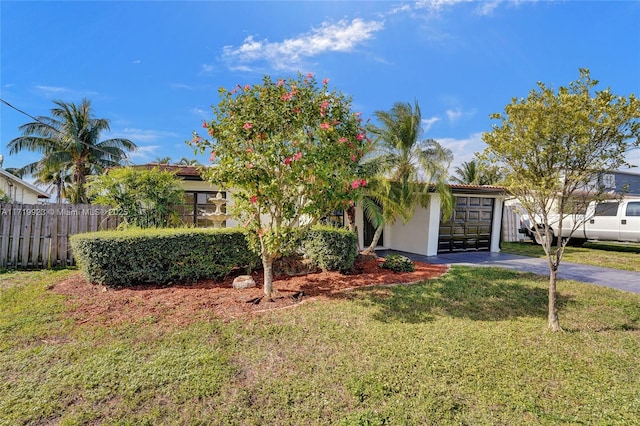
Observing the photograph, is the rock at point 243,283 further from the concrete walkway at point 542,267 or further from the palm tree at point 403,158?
the concrete walkway at point 542,267

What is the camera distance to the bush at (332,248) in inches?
307

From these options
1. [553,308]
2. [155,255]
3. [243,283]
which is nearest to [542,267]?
[553,308]

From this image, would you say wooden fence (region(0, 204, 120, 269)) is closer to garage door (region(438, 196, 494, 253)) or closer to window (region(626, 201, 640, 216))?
garage door (region(438, 196, 494, 253))

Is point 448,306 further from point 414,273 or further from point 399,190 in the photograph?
point 399,190

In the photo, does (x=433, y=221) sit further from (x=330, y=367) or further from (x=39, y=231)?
(x=39, y=231)

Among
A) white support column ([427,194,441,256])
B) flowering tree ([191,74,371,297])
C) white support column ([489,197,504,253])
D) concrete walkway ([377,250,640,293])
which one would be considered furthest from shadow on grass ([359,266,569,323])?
white support column ([489,197,504,253])

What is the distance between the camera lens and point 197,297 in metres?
5.90

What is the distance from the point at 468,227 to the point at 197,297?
445 inches

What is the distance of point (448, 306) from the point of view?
229 inches

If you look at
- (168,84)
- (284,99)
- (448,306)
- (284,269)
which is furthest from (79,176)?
(448,306)

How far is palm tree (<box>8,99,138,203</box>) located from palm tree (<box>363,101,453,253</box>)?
18685mm

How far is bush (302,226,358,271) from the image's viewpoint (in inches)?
307

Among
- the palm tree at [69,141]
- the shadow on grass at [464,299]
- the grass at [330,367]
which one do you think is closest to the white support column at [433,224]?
the shadow on grass at [464,299]

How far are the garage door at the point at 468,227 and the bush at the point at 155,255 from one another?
9.04 m
